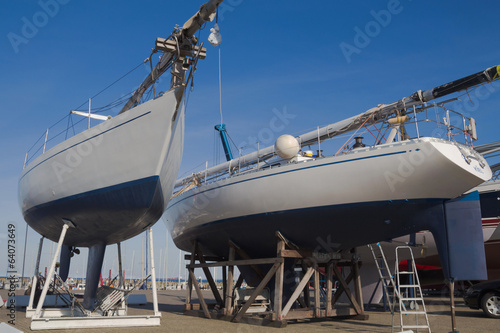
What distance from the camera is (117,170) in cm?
861

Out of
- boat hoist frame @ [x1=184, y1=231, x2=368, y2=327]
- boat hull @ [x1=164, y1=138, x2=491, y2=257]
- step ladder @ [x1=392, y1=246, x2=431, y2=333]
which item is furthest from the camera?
boat hoist frame @ [x1=184, y1=231, x2=368, y2=327]

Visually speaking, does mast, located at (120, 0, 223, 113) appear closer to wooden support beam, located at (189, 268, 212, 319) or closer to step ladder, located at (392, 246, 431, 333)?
step ladder, located at (392, 246, 431, 333)

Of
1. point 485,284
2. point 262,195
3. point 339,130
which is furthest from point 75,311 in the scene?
point 485,284

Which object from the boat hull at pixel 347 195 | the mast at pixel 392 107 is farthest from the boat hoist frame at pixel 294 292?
the mast at pixel 392 107

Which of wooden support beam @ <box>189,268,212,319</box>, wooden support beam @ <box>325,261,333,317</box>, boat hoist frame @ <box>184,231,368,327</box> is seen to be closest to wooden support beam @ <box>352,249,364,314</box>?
boat hoist frame @ <box>184,231,368,327</box>

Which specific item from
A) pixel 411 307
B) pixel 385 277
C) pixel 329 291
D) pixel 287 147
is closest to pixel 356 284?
pixel 385 277

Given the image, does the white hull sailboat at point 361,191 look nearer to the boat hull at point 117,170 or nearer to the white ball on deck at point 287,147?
the white ball on deck at point 287,147

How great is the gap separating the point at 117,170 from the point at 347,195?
4.77m

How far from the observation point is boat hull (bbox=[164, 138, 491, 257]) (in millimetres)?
8469

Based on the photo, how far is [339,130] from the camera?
40.1ft

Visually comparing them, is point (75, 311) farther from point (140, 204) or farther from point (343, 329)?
point (343, 329)

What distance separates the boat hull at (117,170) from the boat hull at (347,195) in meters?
2.02

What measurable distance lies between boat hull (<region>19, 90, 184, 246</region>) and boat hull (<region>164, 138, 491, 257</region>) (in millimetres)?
2022

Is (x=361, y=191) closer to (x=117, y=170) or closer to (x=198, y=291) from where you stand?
(x=117, y=170)
